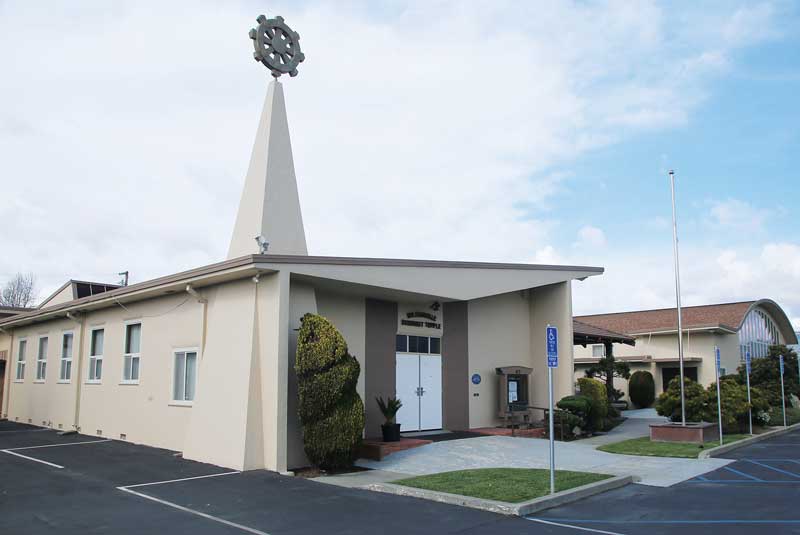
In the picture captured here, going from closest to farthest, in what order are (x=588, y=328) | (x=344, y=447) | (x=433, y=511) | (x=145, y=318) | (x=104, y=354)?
(x=433, y=511) → (x=344, y=447) → (x=145, y=318) → (x=104, y=354) → (x=588, y=328)

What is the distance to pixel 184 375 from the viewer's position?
16.2 meters

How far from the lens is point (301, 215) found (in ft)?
68.8

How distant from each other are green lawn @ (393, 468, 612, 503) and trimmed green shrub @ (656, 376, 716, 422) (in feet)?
29.2

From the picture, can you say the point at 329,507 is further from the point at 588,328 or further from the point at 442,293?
the point at 588,328

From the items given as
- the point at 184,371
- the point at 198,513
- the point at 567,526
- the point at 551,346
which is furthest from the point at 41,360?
the point at 567,526

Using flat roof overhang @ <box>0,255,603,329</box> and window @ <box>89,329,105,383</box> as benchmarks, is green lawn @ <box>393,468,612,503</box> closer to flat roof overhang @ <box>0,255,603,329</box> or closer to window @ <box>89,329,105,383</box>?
flat roof overhang @ <box>0,255,603,329</box>

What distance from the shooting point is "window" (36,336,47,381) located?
23.8 m

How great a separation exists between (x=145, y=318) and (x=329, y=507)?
33.2 ft

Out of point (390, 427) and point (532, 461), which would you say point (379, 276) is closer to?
point (390, 427)

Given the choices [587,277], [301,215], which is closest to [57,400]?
[301,215]

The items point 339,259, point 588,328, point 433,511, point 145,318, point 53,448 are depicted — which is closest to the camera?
point 433,511

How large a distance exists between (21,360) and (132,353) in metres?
10.4

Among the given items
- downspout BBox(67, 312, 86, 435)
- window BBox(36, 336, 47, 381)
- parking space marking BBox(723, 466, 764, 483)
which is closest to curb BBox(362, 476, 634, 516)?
parking space marking BBox(723, 466, 764, 483)

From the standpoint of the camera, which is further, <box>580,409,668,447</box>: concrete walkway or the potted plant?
<box>580,409,668,447</box>: concrete walkway
